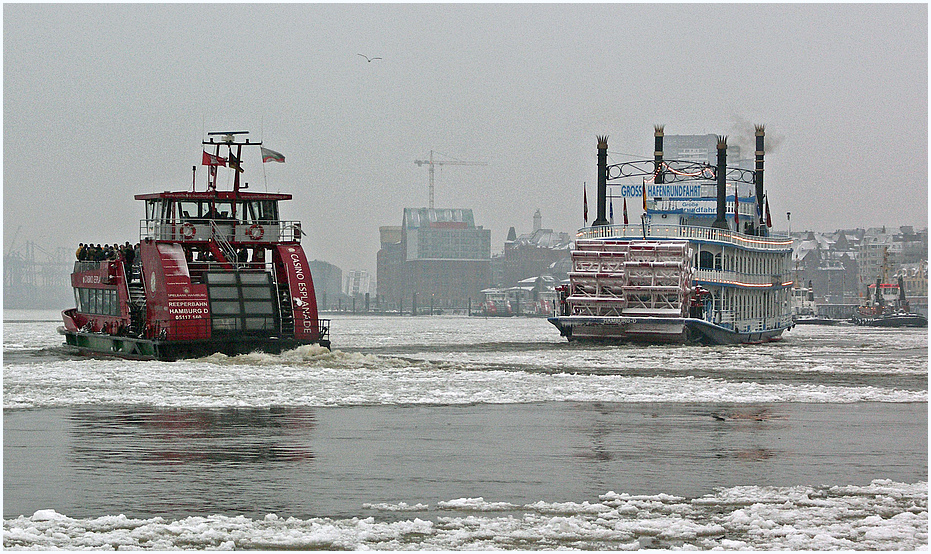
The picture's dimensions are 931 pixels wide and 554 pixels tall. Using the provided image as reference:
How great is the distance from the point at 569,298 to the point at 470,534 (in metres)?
44.4

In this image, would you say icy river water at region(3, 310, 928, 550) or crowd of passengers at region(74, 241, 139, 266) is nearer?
icy river water at region(3, 310, 928, 550)

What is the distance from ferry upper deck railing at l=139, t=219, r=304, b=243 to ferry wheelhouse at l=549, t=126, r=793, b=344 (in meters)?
17.4

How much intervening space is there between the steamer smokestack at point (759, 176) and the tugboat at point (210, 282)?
3379cm

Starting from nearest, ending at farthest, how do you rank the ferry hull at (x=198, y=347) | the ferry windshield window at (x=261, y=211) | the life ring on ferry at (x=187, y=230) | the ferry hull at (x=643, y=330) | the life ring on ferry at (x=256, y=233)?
1. the ferry hull at (x=198, y=347)
2. the life ring on ferry at (x=187, y=230)
3. the life ring on ferry at (x=256, y=233)
4. the ferry windshield window at (x=261, y=211)
5. the ferry hull at (x=643, y=330)

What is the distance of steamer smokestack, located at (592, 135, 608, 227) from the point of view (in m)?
67.5

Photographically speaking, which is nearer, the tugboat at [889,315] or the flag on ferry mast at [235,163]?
the flag on ferry mast at [235,163]

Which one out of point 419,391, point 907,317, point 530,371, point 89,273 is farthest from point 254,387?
point 907,317

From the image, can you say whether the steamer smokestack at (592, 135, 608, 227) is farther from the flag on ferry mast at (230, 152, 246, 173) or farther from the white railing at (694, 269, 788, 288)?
the flag on ferry mast at (230, 152, 246, 173)

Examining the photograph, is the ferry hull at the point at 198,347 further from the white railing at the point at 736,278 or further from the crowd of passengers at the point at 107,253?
the white railing at the point at 736,278

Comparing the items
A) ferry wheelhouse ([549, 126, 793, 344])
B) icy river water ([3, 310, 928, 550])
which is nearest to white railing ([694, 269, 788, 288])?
ferry wheelhouse ([549, 126, 793, 344])

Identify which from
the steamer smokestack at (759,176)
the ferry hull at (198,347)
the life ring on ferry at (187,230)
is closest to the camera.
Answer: the ferry hull at (198,347)

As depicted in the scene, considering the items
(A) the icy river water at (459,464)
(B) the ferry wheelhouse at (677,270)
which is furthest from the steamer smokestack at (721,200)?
(A) the icy river water at (459,464)

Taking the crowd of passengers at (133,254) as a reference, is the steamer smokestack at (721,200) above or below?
above

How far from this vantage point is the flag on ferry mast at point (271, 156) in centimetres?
4581
